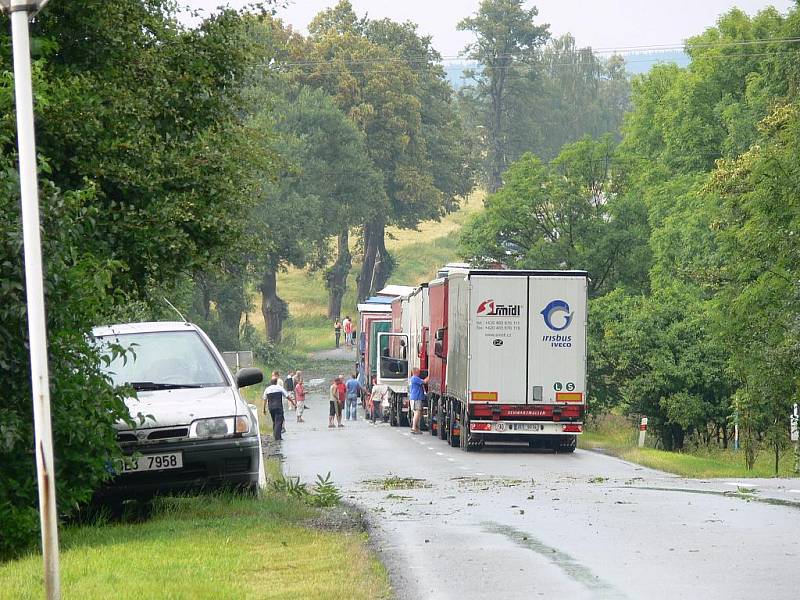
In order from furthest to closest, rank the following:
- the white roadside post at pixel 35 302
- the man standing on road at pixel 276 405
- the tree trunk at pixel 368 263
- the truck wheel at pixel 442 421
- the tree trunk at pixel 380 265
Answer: the tree trunk at pixel 368 263
the tree trunk at pixel 380 265
the man standing on road at pixel 276 405
the truck wheel at pixel 442 421
the white roadside post at pixel 35 302

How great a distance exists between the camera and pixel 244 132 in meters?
20.3

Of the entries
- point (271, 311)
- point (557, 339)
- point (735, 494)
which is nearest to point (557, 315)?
point (557, 339)

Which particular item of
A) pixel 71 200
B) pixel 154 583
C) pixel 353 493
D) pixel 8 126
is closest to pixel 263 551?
pixel 154 583

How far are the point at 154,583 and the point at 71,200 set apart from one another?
134 inches

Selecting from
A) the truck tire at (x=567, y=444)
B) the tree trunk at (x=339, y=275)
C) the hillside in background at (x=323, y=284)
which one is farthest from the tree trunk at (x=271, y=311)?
the truck tire at (x=567, y=444)

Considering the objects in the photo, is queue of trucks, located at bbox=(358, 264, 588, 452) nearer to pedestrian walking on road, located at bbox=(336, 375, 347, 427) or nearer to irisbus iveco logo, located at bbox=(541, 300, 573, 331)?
irisbus iveco logo, located at bbox=(541, 300, 573, 331)

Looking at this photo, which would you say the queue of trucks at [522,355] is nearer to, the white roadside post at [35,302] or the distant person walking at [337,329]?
the white roadside post at [35,302]

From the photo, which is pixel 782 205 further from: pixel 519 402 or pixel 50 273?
pixel 50 273

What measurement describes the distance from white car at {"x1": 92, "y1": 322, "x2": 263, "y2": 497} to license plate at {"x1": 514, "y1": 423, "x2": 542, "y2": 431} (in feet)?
52.5

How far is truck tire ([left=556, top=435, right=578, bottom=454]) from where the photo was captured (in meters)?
30.9

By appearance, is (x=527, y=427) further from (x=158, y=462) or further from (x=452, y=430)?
(x=158, y=462)

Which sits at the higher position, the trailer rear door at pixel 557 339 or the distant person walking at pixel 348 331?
the trailer rear door at pixel 557 339

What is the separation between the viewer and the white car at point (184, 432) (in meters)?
13.4

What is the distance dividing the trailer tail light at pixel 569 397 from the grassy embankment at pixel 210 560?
657 inches
